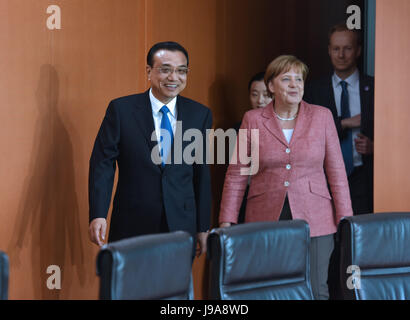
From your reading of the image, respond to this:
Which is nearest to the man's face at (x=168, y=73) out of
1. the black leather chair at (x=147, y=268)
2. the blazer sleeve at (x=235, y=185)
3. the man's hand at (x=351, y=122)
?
the blazer sleeve at (x=235, y=185)

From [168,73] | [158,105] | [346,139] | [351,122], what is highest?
[168,73]

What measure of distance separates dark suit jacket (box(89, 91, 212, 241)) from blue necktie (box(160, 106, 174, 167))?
0.05 m

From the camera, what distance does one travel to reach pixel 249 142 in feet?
11.1

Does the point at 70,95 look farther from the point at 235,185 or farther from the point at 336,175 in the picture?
the point at 336,175

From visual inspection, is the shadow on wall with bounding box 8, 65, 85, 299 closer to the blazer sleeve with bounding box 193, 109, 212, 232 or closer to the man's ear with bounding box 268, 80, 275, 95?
the blazer sleeve with bounding box 193, 109, 212, 232

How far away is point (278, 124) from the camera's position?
3.32m

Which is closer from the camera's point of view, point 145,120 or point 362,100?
point 145,120

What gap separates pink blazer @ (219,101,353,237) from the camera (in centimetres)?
328

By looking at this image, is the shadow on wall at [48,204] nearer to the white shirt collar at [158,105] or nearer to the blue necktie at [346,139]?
the white shirt collar at [158,105]

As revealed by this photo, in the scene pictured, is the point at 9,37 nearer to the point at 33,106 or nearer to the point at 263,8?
the point at 33,106

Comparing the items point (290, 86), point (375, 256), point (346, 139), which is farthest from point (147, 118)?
point (346, 139)

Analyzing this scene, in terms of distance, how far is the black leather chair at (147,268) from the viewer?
1.95 m

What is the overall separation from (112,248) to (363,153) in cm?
236

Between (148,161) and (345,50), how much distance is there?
5.47 feet
